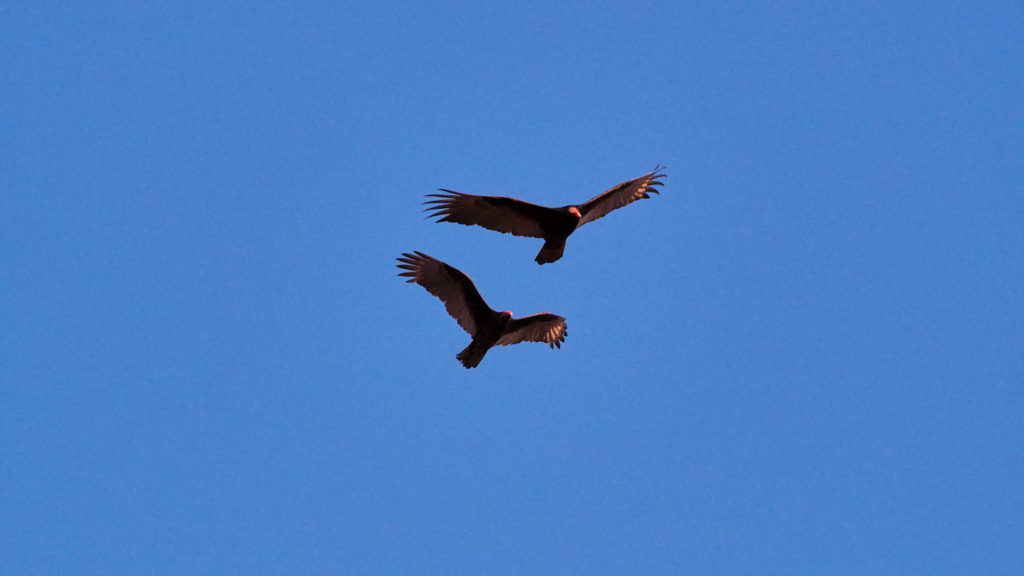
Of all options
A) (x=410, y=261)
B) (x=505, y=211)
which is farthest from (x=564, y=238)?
(x=410, y=261)

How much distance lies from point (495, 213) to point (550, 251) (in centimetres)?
126

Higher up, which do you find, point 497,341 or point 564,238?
point 564,238

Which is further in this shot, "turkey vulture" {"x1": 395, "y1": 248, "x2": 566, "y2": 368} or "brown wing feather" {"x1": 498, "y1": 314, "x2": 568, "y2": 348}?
"brown wing feather" {"x1": 498, "y1": 314, "x2": 568, "y2": 348}

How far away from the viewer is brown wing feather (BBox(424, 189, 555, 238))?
18.4m

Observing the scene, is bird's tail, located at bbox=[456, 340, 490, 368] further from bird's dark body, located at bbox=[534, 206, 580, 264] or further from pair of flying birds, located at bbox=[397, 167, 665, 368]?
bird's dark body, located at bbox=[534, 206, 580, 264]

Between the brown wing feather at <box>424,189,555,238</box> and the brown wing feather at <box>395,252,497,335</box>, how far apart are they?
86cm

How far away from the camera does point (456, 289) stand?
18.7m

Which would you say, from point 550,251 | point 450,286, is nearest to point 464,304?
point 450,286

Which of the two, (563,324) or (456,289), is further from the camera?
(563,324)

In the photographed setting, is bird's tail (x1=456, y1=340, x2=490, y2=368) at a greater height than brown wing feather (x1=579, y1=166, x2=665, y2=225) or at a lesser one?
lesser

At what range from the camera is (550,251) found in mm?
19062

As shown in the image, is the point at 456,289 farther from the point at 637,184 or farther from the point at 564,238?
the point at 637,184

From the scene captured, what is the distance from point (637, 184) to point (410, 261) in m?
4.54

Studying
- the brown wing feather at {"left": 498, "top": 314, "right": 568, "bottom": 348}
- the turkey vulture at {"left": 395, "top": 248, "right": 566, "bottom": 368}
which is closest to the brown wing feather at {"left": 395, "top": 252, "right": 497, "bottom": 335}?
the turkey vulture at {"left": 395, "top": 248, "right": 566, "bottom": 368}
